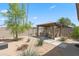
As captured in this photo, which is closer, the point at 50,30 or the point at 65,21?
the point at 65,21

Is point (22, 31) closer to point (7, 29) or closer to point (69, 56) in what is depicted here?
point (7, 29)

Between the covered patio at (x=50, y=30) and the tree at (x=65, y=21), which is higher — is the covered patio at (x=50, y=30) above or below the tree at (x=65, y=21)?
below

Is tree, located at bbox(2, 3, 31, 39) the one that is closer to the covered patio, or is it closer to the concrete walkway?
the covered patio

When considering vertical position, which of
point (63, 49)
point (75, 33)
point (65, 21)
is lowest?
point (63, 49)

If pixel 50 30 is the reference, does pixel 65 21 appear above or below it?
above

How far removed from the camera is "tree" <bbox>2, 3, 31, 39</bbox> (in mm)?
3104

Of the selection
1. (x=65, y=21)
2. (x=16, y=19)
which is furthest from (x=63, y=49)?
(x=16, y=19)

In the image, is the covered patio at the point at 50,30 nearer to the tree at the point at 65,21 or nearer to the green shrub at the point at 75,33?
the tree at the point at 65,21

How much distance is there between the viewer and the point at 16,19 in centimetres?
312

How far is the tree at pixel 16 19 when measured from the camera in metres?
3.10

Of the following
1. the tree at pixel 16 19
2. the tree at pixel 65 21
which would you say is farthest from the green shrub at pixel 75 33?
the tree at pixel 16 19

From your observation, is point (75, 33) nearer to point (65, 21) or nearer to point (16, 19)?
point (65, 21)

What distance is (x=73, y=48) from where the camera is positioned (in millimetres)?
3098

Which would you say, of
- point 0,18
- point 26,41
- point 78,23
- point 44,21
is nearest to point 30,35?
point 26,41
